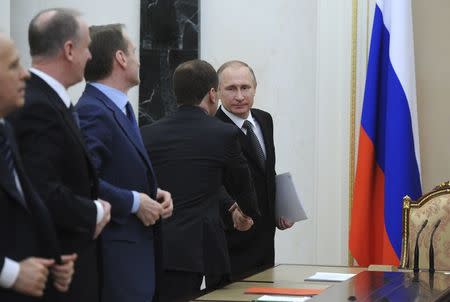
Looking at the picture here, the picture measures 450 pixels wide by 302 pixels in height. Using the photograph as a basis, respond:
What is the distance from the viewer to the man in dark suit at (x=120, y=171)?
313 centimetres

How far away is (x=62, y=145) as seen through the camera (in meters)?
2.59

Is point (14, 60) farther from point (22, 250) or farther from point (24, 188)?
point (22, 250)

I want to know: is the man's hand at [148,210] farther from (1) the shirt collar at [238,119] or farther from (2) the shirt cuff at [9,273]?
(1) the shirt collar at [238,119]

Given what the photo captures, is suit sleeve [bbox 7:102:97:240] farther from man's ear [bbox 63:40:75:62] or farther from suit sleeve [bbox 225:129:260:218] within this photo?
suit sleeve [bbox 225:129:260:218]

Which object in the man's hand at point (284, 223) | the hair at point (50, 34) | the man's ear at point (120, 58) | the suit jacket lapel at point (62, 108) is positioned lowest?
the man's hand at point (284, 223)

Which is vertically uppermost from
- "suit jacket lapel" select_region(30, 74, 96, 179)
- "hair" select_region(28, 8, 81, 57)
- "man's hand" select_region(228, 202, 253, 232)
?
"hair" select_region(28, 8, 81, 57)

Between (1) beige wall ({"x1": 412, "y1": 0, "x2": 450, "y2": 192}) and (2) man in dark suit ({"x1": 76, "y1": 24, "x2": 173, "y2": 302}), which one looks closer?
(2) man in dark suit ({"x1": 76, "y1": 24, "x2": 173, "y2": 302})

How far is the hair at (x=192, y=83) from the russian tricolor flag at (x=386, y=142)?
209cm

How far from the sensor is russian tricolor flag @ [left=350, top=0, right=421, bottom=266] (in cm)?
562

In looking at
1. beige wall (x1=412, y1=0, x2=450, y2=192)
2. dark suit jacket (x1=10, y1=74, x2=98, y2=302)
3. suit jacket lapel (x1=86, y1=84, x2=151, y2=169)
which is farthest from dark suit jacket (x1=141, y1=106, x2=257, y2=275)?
beige wall (x1=412, y1=0, x2=450, y2=192)

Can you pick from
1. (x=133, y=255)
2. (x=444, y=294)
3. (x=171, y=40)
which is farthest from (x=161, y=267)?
(x=171, y=40)

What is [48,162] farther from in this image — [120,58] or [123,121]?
[120,58]

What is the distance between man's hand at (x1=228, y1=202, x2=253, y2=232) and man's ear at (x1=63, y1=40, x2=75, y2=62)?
1664 mm

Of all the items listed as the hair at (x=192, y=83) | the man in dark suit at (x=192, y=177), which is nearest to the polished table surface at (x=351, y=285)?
the man in dark suit at (x=192, y=177)
